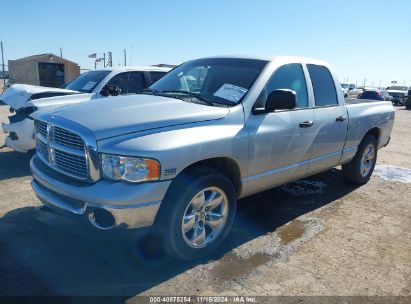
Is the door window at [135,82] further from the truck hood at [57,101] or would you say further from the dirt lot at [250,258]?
the dirt lot at [250,258]

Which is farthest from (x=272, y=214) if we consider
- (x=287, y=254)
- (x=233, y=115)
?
(x=233, y=115)

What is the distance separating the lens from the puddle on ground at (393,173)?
661cm

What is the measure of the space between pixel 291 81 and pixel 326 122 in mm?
739

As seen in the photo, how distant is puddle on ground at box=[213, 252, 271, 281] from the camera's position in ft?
10.7

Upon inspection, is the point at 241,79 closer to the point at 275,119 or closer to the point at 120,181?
the point at 275,119

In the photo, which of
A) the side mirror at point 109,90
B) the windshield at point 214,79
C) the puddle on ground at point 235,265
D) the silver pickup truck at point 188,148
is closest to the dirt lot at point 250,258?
the puddle on ground at point 235,265

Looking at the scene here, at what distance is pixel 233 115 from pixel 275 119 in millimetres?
593

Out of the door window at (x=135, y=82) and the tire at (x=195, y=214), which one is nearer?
the tire at (x=195, y=214)

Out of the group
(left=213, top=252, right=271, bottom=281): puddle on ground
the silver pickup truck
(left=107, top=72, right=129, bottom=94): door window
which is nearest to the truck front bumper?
the silver pickup truck

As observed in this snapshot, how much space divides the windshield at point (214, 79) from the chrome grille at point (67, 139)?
133cm

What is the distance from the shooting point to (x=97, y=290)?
9.74ft

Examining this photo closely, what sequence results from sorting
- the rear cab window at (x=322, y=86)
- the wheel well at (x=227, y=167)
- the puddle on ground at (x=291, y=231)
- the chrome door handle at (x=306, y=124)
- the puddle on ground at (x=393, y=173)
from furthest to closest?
the puddle on ground at (x=393, y=173) → the rear cab window at (x=322, y=86) → the chrome door handle at (x=306, y=124) → the puddle on ground at (x=291, y=231) → the wheel well at (x=227, y=167)

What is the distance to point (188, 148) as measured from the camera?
3055 millimetres

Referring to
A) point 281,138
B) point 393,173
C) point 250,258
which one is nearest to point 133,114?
point 281,138
